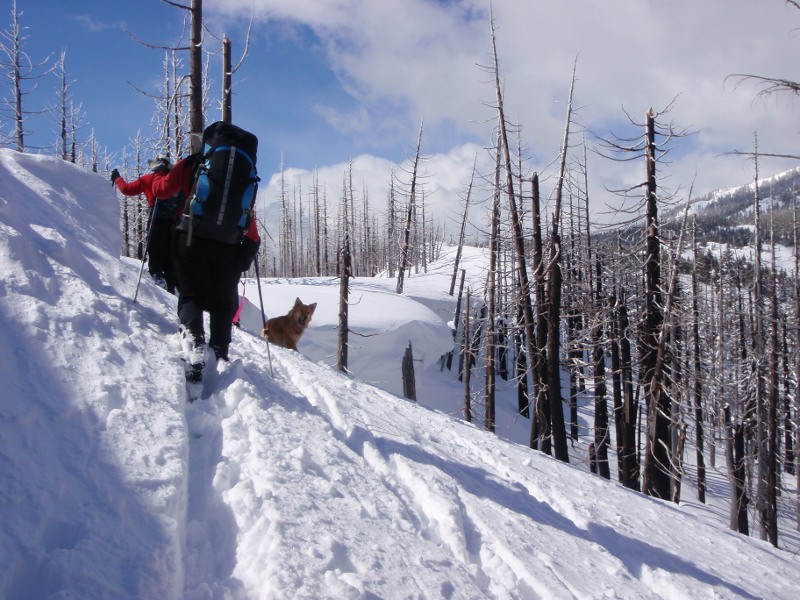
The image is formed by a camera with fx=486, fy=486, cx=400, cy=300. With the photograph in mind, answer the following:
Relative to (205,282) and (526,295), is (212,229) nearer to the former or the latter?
(205,282)

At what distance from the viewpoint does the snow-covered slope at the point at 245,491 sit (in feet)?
6.45

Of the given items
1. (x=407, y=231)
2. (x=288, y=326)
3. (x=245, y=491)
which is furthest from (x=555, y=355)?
(x=407, y=231)

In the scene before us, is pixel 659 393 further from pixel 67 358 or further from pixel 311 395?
pixel 67 358

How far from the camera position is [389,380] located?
20922 millimetres

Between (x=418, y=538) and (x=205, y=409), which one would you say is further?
(x=205, y=409)

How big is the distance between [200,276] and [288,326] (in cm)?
488

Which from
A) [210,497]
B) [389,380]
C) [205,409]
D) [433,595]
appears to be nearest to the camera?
[433,595]

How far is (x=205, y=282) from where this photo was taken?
4.10m

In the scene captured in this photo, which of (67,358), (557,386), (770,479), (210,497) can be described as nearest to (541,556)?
(210,497)

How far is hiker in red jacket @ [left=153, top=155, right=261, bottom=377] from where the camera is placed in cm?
399

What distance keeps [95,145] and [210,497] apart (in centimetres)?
4480

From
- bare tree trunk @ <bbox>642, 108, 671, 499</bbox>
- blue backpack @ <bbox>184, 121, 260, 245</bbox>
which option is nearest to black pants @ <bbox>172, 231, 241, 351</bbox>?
blue backpack @ <bbox>184, 121, 260, 245</bbox>

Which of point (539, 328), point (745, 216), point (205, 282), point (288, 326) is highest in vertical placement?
point (745, 216)

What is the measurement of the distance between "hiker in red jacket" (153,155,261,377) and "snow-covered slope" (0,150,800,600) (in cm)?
23
